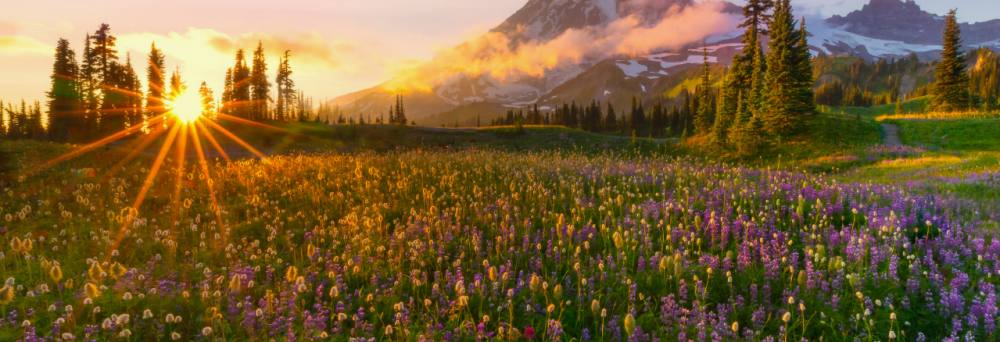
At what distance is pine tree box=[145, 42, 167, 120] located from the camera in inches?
2506

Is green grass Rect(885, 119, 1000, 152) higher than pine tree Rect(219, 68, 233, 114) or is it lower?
lower

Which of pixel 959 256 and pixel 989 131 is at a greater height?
pixel 989 131

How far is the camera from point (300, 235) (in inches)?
261

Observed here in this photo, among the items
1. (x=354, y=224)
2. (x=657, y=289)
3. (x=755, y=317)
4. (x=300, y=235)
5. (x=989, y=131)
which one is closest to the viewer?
(x=755, y=317)

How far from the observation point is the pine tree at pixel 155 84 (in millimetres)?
63656

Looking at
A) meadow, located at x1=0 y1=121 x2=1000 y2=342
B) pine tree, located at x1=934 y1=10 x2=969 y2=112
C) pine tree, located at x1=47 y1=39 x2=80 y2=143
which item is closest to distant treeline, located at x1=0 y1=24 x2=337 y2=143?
pine tree, located at x1=47 y1=39 x2=80 y2=143

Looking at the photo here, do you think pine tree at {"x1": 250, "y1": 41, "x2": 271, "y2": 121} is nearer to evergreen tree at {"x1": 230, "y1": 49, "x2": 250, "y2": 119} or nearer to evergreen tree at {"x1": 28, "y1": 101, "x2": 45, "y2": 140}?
evergreen tree at {"x1": 230, "y1": 49, "x2": 250, "y2": 119}

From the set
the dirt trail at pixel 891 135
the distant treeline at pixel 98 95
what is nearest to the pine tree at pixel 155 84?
the distant treeline at pixel 98 95

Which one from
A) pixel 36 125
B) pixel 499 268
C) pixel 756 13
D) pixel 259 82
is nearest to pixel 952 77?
pixel 756 13

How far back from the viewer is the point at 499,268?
4.96 meters

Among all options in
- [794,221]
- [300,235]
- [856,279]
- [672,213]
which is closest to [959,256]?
[794,221]

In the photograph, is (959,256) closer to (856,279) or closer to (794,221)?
(794,221)

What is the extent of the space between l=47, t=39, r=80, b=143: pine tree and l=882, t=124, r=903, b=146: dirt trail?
8626 centimetres

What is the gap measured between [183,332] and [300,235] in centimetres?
297
